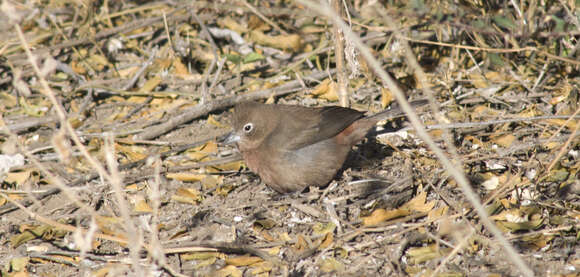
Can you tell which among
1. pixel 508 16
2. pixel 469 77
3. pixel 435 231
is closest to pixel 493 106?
pixel 469 77

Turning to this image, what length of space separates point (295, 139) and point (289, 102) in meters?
1.25

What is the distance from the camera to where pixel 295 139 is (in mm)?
4750

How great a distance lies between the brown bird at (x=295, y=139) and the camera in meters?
4.64

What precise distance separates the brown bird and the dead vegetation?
19 cm

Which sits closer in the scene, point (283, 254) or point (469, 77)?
point (283, 254)

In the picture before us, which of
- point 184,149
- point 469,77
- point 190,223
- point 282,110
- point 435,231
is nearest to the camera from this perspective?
point 435,231

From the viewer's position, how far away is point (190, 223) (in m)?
4.53

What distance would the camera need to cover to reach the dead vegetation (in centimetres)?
394

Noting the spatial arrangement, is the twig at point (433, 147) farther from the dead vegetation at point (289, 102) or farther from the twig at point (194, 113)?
the twig at point (194, 113)

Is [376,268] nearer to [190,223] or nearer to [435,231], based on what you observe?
[435,231]

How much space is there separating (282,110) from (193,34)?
2.22 m

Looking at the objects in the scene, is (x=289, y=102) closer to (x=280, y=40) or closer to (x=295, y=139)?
(x=280, y=40)

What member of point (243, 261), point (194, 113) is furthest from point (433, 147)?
point (194, 113)

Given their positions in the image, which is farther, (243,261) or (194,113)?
(194,113)
